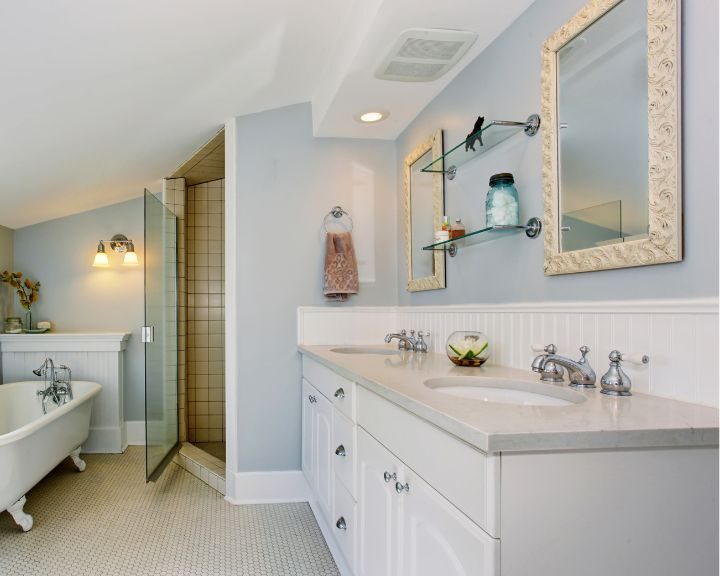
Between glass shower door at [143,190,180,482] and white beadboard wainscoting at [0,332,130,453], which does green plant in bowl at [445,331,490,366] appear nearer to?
glass shower door at [143,190,180,482]

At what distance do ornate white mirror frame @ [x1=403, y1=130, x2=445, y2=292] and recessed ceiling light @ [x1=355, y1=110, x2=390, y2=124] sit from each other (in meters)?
0.24

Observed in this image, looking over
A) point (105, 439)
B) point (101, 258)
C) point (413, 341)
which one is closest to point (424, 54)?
point (413, 341)

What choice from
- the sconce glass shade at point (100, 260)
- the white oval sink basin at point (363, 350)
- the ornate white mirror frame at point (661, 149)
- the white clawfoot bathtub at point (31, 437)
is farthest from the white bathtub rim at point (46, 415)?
the ornate white mirror frame at point (661, 149)

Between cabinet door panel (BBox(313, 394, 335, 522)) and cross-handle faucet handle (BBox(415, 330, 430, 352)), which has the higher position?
cross-handle faucet handle (BBox(415, 330, 430, 352))

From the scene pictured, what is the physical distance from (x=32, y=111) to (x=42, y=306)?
2.52m

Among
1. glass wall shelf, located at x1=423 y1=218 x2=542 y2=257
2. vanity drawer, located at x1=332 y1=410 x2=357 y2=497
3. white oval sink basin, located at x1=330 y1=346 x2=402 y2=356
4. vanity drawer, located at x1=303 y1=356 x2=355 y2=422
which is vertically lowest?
vanity drawer, located at x1=332 y1=410 x2=357 y2=497

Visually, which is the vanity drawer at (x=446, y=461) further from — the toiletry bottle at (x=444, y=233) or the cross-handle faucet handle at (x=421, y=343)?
the cross-handle faucet handle at (x=421, y=343)

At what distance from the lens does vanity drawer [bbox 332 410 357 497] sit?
6.28ft

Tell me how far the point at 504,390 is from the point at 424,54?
132 centimetres

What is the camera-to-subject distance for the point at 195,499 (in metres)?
3.14

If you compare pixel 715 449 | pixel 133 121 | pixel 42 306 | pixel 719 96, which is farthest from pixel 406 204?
pixel 42 306

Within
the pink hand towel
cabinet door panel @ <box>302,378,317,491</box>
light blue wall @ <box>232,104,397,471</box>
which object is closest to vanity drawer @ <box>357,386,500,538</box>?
cabinet door panel @ <box>302,378,317,491</box>

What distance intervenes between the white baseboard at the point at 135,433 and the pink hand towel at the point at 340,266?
2.31 meters

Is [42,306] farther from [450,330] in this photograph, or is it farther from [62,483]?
[450,330]
